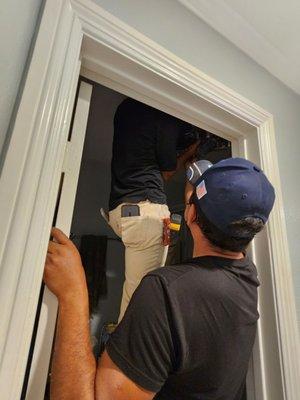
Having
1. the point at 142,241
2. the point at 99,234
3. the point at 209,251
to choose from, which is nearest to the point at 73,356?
the point at 209,251

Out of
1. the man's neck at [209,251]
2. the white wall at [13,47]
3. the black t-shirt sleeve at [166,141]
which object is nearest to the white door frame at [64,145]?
the white wall at [13,47]

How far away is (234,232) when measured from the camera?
794 millimetres

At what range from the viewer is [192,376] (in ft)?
2.30

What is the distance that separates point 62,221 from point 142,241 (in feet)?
1.60

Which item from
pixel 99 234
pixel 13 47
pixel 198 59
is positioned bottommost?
pixel 99 234

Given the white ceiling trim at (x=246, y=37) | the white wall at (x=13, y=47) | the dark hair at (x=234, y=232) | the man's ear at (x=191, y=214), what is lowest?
the dark hair at (x=234, y=232)

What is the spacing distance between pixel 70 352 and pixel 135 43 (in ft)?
2.81

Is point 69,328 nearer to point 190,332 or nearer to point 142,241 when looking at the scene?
point 190,332

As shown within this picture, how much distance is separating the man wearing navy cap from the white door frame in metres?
0.11

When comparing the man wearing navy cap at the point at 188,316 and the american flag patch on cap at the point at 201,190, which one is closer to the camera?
the man wearing navy cap at the point at 188,316

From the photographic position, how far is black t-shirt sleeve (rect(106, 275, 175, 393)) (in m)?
0.61

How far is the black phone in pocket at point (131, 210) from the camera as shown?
44.6 inches

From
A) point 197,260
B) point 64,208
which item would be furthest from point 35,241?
point 197,260

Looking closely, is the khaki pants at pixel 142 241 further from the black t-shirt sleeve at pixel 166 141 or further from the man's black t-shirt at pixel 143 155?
the black t-shirt sleeve at pixel 166 141
